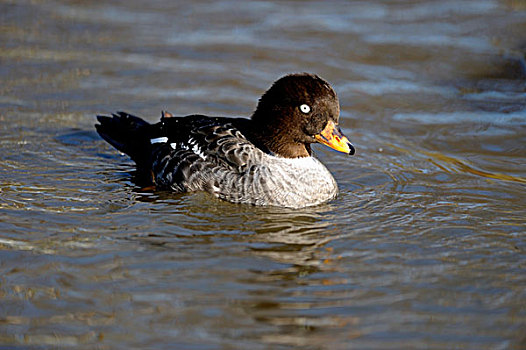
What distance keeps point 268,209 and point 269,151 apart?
2.28 feet

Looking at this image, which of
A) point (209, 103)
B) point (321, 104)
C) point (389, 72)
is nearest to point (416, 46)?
point (389, 72)

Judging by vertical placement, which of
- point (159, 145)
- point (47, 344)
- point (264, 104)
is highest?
point (264, 104)

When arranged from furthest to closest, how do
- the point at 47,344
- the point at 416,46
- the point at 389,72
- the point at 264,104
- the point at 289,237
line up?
the point at 416,46 → the point at 389,72 → the point at 264,104 → the point at 289,237 → the point at 47,344

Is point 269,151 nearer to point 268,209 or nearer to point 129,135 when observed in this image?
point 268,209

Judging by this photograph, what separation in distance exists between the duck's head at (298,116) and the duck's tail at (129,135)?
1707mm

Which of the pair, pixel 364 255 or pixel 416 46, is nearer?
pixel 364 255

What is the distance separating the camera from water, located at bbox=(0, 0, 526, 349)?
21.6ft

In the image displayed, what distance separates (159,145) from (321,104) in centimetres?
225

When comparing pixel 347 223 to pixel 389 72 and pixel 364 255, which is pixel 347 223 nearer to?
pixel 364 255

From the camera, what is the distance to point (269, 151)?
9258mm

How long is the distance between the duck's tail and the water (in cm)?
27

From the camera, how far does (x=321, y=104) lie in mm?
8859

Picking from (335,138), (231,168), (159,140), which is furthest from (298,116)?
(159,140)

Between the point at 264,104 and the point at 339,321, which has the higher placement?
the point at 264,104
